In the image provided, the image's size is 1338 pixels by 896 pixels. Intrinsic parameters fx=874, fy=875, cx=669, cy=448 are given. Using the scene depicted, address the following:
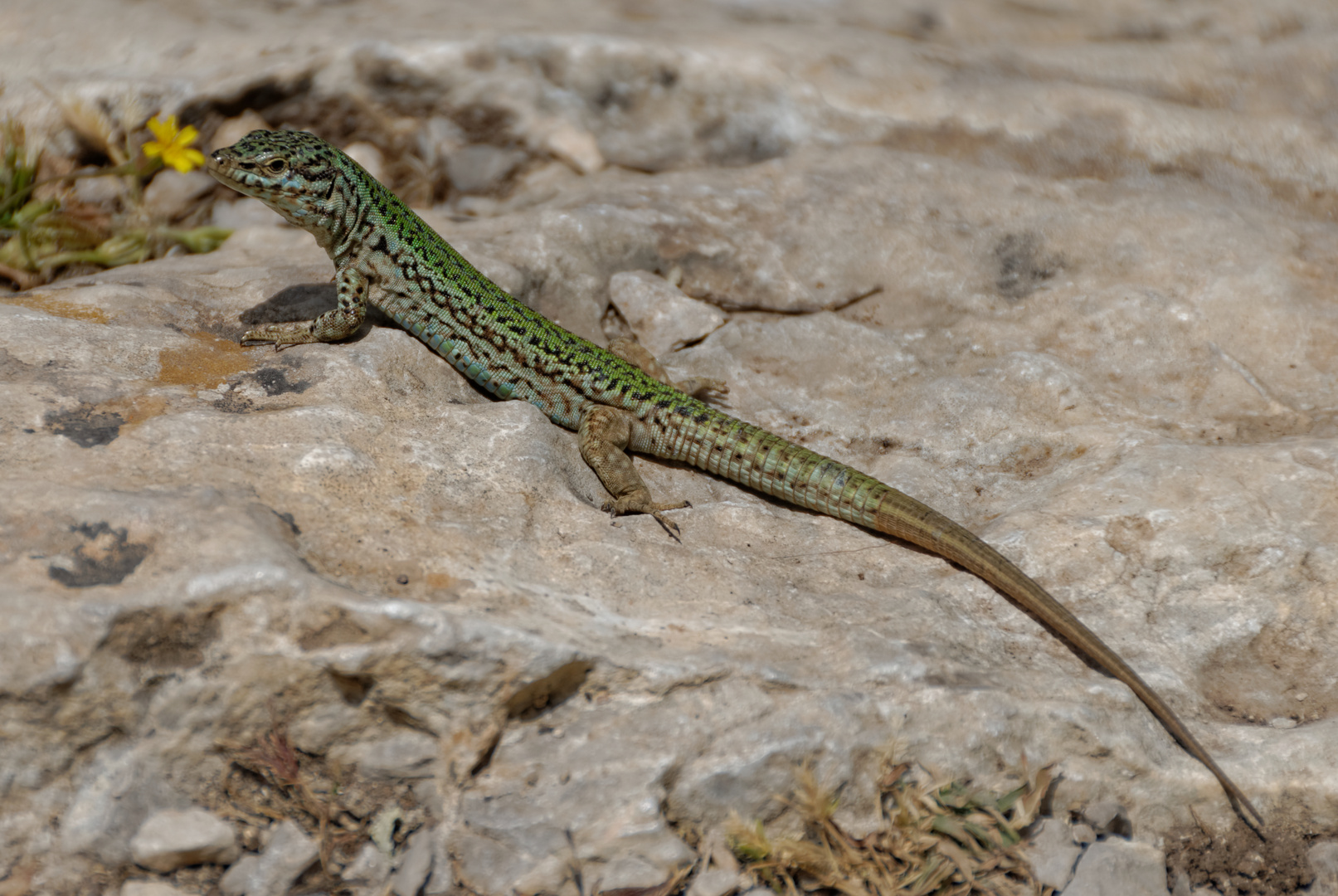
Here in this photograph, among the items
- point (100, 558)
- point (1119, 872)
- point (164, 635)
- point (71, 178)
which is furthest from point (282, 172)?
point (1119, 872)

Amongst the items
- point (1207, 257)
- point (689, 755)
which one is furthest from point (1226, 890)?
point (1207, 257)

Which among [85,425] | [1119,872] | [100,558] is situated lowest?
[1119,872]

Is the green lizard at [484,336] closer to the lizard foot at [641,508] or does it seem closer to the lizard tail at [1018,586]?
the lizard foot at [641,508]

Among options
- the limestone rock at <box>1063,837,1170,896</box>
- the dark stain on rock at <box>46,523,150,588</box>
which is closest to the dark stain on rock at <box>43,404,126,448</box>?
the dark stain on rock at <box>46,523,150,588</box>

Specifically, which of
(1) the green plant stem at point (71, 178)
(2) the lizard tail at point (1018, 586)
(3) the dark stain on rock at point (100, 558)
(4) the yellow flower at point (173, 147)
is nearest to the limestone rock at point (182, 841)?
(3) the dark stain on rock at point (100, 558)

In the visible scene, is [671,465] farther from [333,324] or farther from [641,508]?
[333,324]

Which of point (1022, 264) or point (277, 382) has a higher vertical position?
point (1022, 264)
